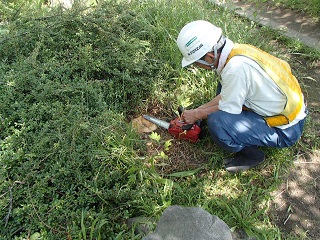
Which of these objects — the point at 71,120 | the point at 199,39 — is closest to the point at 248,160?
the point at 199,39

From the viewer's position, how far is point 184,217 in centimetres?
179

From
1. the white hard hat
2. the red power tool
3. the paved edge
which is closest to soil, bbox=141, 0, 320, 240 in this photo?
the red power tool

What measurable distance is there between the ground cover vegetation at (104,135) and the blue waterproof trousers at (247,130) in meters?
0.31

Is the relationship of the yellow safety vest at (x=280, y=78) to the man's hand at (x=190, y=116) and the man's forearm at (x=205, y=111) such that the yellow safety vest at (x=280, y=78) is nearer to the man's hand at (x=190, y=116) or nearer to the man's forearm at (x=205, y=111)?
the man's forearm at (x=205, y=111)

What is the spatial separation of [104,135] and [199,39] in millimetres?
1154

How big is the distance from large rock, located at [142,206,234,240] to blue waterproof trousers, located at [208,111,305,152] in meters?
0.97

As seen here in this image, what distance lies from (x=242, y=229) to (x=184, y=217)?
0.80m

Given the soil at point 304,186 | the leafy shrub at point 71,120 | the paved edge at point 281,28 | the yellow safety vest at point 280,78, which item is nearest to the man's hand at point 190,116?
the leafy shrub at point 71,120

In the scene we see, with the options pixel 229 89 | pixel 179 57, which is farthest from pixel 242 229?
pixel 179 57

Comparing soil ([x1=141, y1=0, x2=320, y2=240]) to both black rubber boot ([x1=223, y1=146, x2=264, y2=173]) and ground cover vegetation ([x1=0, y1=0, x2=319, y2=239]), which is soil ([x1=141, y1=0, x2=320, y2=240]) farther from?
black rubber boot ([x1=223, y1=146, x2=264, y2=173])

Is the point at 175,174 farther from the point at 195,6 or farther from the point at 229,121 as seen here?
the point at 195,6

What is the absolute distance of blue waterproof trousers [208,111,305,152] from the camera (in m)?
2.59

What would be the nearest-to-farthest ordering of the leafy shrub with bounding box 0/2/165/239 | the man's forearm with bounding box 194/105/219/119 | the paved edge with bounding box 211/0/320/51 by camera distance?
the leafy shrub with bounding box 0/2/165/239 < the man's forearm with bounding box 194/105/219/119 < the paved edge with bounding box 211/0/320/51

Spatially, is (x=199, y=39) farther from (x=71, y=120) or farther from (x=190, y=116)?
(x=71, y=120)
